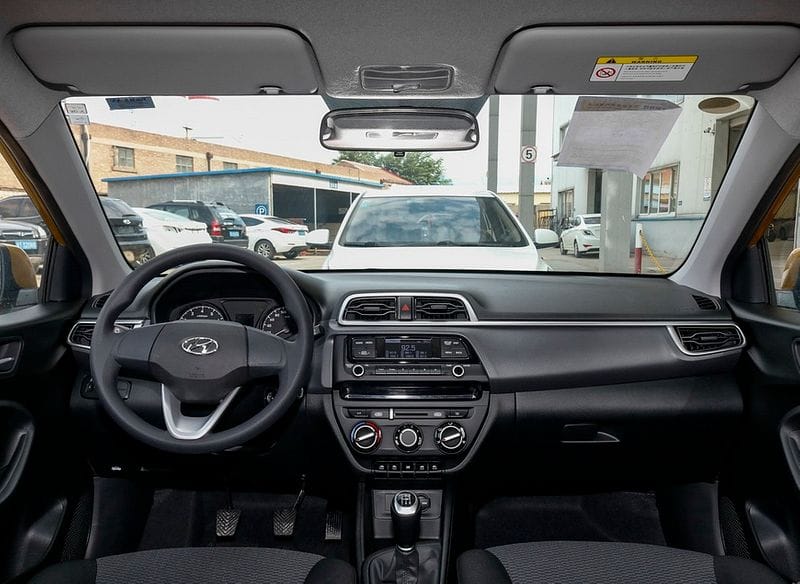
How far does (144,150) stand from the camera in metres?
2.65

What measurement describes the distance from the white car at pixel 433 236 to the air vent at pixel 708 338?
711 mm

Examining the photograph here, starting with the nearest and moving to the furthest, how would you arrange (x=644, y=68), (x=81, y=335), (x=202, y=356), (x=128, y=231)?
(x=202, y=356), (x=644, y=68), (x=81, y=335), (x=128, y=231)

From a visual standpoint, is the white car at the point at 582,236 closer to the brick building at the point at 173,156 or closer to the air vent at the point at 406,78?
the brick building at the point at 173,156

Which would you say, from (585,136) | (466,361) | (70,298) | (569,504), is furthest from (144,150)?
(569,504)

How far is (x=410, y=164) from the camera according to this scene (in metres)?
2.57

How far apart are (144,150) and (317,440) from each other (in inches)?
59.0

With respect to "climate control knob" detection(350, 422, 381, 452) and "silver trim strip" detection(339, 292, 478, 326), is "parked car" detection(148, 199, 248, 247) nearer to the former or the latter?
"silver trim strip" detection(339, 292, 478, 326)

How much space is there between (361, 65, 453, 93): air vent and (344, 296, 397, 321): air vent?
796 millimetres

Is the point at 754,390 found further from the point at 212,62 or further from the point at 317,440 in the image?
the point at 212,62

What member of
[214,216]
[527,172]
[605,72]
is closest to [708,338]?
[527,172]

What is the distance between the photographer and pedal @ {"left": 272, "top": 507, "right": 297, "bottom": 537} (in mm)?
2709

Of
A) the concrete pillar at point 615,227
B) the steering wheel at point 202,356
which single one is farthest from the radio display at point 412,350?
the concrete pillar at point 615,227

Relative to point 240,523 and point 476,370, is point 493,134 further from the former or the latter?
point 240,523

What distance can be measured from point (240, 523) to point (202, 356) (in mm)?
1431
